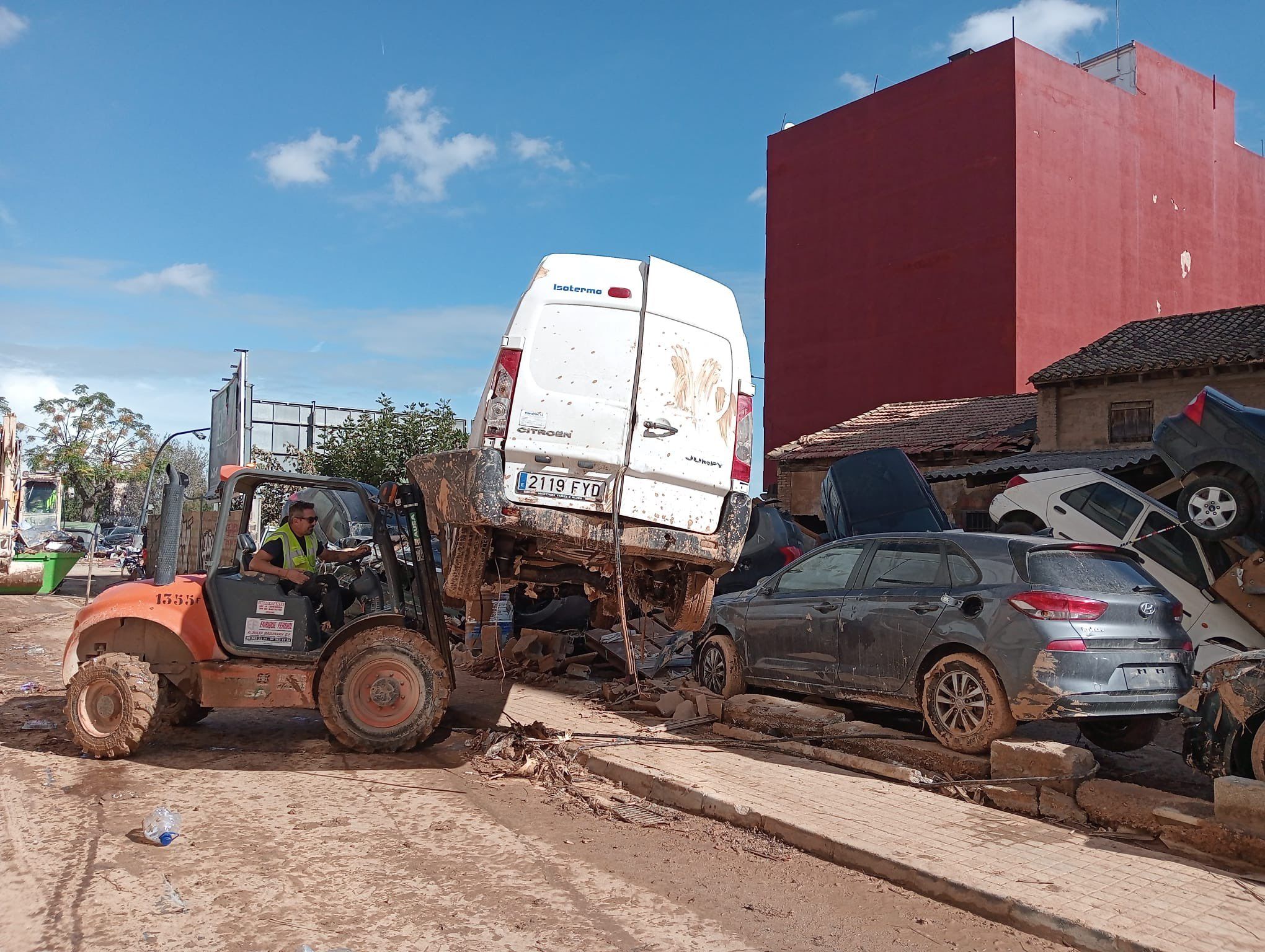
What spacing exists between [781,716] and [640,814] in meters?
2.11

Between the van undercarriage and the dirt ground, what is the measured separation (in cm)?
137

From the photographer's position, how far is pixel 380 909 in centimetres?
444

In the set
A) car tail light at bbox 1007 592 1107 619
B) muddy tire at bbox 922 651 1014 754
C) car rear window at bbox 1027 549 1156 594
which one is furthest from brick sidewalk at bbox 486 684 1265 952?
car rear window at bbox 1027 549 1156 594

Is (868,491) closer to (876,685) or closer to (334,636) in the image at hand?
(876,685)

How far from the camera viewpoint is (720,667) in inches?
368

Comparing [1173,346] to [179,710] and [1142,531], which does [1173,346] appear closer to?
[1142,531]

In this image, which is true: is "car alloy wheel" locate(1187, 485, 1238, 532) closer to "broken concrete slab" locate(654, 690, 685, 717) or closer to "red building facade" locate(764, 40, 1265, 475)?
"broken concrete slab" locate(654, 690, 685, 717)

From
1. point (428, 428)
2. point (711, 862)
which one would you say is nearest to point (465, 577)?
point (711, 862)


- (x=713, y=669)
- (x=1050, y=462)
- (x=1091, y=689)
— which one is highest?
(x=1050, y=462)

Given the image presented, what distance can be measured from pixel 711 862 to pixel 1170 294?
33.3 meters

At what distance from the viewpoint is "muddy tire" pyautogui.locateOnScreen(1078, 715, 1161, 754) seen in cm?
724

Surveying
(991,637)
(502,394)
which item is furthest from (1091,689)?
(502,394)

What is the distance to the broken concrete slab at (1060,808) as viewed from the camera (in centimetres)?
606

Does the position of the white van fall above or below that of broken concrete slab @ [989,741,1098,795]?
above
